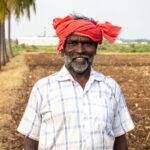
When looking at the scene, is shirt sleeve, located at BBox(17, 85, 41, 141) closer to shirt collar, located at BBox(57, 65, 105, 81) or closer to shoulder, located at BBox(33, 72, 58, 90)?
shoulder, located at BBox(33, 72, 58, 90)

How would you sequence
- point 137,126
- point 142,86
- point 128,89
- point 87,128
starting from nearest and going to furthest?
point 87,128
point 137,126
point 128,89
point 142,86

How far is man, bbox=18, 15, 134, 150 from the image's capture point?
3.06 metres

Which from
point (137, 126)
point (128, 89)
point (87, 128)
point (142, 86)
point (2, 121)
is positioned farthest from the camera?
point (142, 86)

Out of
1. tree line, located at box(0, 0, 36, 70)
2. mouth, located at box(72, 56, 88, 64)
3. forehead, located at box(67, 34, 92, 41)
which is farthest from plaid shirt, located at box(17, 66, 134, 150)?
tree line, located at box(0, 0, 36, 70)

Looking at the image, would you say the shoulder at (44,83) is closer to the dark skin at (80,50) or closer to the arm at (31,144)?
the dark skin at (80,50)

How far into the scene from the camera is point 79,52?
3.17 m

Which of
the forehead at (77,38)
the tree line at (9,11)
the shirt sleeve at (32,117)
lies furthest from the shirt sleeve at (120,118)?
the tree line at (9,11)

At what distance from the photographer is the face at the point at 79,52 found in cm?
316

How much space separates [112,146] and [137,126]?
5.99 m

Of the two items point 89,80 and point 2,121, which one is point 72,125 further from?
point 2,121

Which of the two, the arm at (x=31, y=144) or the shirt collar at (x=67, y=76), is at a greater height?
the shirt collar at (x=67, y=76)

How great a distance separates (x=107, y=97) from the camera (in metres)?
3.15

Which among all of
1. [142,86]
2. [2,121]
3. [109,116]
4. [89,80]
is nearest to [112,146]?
[109,116]

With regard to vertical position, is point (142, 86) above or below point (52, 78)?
below
